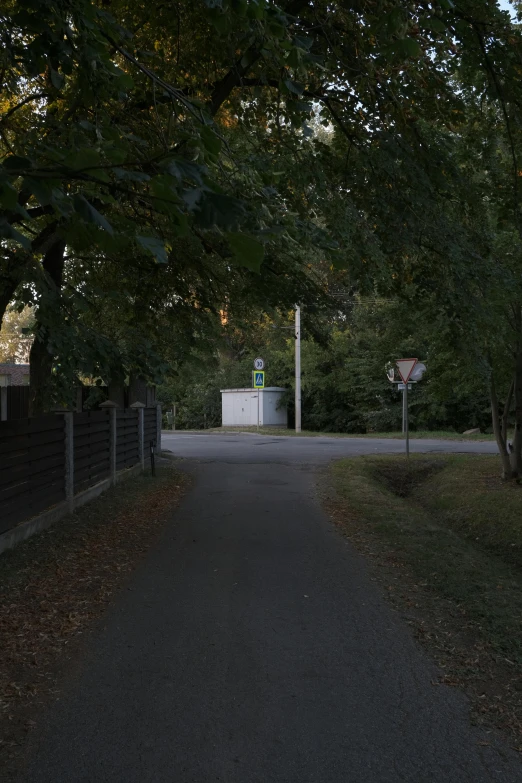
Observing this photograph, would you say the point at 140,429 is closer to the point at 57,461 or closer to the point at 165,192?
the point at 57,461

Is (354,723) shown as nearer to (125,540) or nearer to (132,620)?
(132,620)

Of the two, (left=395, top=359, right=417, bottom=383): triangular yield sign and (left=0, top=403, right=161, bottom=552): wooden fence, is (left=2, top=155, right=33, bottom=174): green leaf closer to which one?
(left=0, top=403, right=161, bottom=552): wooden fence

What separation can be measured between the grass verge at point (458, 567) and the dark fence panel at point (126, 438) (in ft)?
14.7

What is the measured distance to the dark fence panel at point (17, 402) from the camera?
45.2 ft

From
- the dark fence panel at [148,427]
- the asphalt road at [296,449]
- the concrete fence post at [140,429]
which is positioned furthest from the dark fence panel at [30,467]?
the asphalt road at [296,449]

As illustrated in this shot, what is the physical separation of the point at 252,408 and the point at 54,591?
34.8 meters

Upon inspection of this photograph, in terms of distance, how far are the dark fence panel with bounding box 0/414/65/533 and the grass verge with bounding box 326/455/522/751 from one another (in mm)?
4121

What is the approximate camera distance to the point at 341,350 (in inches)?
1571

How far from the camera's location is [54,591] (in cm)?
651

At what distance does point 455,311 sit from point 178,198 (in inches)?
281

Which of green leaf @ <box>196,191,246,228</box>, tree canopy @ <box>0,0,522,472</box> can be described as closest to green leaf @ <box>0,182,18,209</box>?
green leaf @ <box>196,191,246,228</box>

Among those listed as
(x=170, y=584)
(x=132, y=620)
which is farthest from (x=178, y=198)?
(x=170, y=584)

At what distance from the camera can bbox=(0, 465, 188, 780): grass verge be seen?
4211mm

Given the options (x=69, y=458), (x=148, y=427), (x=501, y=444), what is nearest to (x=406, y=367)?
(x=501, y=444)
